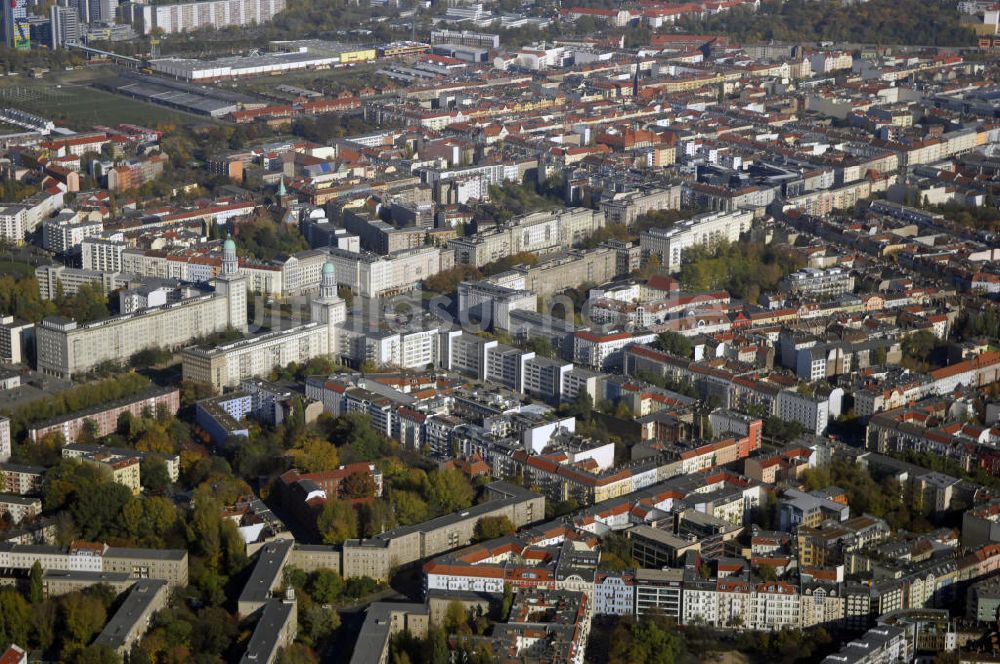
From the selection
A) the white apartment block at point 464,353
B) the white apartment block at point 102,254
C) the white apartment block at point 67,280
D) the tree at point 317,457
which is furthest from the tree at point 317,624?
the white apartment block at point 102,254

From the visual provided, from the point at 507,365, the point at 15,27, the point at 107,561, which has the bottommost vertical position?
the point at 107,561

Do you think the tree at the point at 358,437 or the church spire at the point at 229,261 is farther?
the church spire at the point at 229,261

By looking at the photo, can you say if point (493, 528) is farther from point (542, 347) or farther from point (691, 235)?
point (691, 235)

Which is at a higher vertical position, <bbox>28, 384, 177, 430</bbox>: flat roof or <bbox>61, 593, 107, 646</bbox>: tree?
<bbox>28, 384, 177, 430</bbox>: flat roof

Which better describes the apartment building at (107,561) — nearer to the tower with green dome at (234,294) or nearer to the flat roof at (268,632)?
the flat roof at (268,632)

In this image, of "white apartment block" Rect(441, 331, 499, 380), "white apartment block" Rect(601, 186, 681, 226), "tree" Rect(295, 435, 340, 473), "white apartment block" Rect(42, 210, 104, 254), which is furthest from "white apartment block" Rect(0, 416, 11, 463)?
"white apartment block" Rect(601, 186, 681, 226)

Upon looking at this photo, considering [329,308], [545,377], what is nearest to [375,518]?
[545,377]

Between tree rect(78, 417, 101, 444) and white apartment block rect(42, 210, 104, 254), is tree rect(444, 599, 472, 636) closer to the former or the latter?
tree rect(78, 417, 101, 444)
